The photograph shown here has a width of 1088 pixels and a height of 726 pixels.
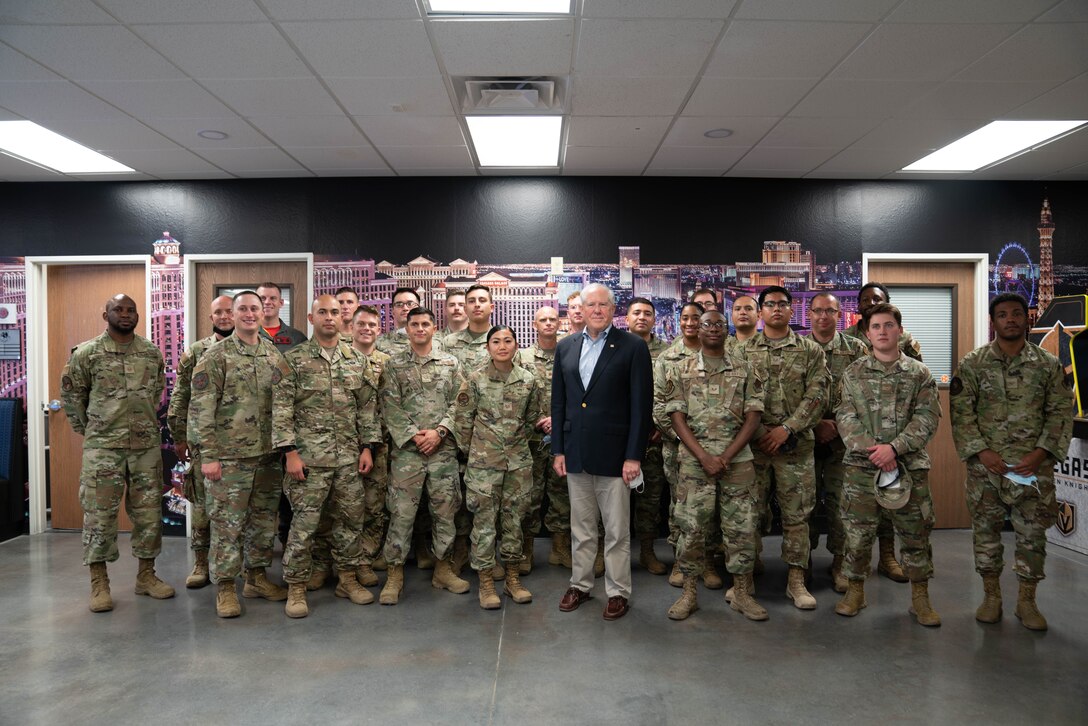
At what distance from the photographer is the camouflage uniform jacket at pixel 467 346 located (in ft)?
14.4

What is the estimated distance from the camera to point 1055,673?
9.39 feet

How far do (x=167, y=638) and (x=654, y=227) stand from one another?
457cm

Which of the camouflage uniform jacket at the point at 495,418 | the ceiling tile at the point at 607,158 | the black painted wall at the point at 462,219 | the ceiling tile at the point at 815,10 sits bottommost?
the camouflage uniform jacket at the point at 495,418

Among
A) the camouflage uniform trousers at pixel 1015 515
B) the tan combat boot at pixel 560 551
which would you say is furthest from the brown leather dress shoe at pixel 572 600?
the camouflage uniform trousers at pixel 1015 515

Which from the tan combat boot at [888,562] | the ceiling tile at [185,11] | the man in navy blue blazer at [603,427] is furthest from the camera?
the tan combat boot at [888,562]

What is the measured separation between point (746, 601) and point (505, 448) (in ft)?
5.24

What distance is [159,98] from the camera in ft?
12.5

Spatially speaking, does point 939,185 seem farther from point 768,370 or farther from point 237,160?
point 237,160

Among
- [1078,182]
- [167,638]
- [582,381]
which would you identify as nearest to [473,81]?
[582,381]

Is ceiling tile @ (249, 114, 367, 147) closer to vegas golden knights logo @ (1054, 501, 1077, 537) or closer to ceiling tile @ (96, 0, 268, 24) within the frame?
ceiling tile @ (96, 0, 268, 24)

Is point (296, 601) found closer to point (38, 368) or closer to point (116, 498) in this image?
point (116, 498)

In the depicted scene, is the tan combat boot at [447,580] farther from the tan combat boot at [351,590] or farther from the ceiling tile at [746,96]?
the ceiling tile at [746,96]

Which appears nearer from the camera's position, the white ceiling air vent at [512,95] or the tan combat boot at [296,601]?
the tan combat boot at [296,601]

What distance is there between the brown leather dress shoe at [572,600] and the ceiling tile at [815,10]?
10.1 feet
